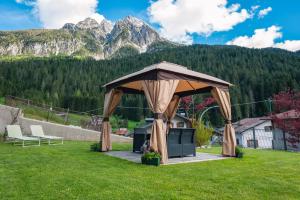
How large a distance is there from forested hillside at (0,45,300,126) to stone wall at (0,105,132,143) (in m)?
26.8

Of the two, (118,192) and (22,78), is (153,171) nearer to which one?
(118,192)

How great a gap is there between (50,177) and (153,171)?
1.94m

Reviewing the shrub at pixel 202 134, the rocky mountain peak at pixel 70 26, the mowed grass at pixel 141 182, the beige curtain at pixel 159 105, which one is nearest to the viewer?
the mowed grass at pixel 141 182

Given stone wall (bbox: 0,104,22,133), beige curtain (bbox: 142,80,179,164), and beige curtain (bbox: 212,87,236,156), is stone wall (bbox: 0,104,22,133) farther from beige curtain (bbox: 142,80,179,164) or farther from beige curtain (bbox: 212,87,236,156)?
beige curtain (bbox: 212,87,236,156)

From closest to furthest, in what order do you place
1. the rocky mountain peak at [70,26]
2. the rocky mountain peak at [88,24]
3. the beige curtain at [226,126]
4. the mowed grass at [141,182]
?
the mowed grass at [141,182], the beige curtain at [226,126], the rocky mountain peak at [70,26], the rocky mountain peak at [88,24]

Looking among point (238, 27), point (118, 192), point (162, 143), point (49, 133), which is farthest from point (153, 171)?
point (238, 27)

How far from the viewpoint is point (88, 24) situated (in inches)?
7126

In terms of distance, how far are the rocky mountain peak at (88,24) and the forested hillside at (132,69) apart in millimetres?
124330

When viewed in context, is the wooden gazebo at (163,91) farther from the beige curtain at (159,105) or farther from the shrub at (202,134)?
the shrub at (202,134)

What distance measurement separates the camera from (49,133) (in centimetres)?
1320

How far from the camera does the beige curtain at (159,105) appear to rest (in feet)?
19.5

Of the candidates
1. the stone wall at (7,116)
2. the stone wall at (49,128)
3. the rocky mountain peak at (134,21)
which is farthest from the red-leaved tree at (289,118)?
the rocky mountain peak at (134,21)

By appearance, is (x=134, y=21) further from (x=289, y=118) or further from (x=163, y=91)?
(x=163, y=91)

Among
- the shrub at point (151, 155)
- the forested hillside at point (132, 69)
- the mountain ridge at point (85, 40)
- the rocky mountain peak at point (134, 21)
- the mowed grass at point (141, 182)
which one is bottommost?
the mowed grass at point (141, 182)
